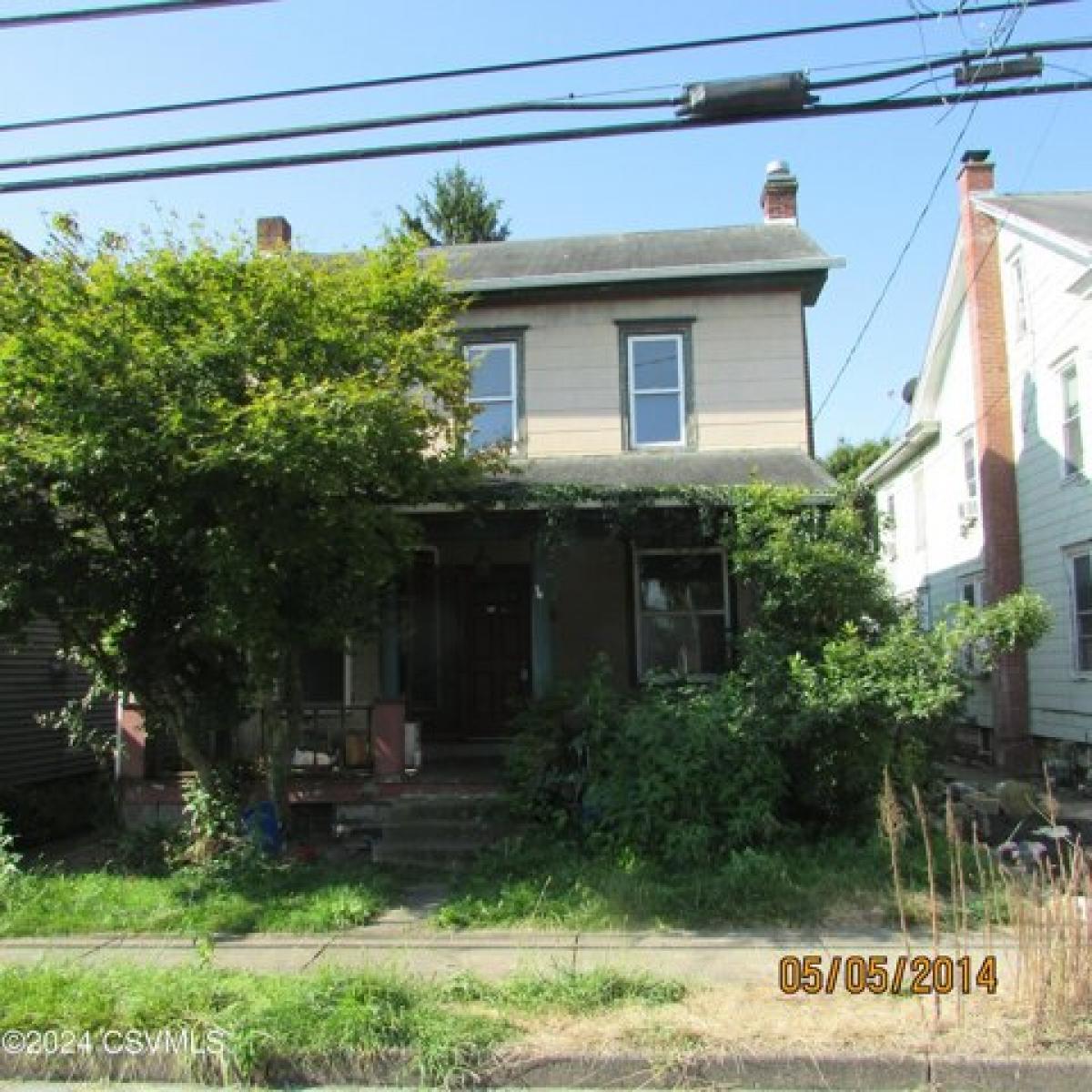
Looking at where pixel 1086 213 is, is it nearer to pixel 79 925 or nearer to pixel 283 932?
pixel 283 932

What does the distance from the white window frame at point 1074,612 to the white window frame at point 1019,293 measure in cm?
346

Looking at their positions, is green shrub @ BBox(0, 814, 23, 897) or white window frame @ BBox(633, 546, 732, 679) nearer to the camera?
green shrub @ BBox(0, 814, 23, 897)

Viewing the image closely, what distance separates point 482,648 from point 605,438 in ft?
9.85

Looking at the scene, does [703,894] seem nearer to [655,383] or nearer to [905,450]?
[655,383]

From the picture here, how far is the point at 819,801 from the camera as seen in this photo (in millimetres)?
8844

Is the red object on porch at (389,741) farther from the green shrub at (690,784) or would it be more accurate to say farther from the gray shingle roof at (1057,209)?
the gray shingle roof at (1057,209)

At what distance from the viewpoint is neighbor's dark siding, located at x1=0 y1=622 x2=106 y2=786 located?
1269cm

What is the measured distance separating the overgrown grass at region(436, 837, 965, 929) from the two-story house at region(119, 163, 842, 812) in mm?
4030

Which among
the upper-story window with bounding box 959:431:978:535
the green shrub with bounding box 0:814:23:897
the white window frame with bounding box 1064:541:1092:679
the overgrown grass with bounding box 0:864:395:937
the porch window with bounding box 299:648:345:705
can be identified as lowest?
the overgrown grass with bounding box 0:864:395:937

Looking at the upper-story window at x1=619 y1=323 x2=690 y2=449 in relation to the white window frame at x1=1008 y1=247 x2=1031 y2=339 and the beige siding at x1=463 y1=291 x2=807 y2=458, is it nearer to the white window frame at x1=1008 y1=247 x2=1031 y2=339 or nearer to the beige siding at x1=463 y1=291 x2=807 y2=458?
the beige siding at x1=463 y1=291 x2=807 y2=458

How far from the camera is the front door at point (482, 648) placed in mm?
→ 12703

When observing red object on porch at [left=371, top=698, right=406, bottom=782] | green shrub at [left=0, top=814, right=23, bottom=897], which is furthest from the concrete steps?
green shrub at [left=0, top=814, right=23, bottom=897]

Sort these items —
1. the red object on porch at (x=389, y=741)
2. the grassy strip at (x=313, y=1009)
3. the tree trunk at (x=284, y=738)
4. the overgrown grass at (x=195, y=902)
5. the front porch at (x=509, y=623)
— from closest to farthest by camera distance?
1. the grassy strip at (x=313, y=1009)
2. the overgrown grass at (x=195, y=902)
3. the tree trunk at (x=284, y=738)
4. the red object on porch at (x=389, y=741)
5. the front porch at (x=509, y=623)
